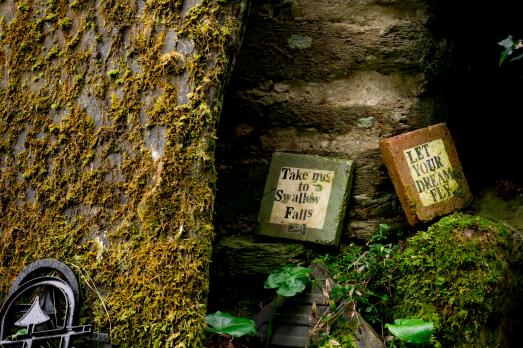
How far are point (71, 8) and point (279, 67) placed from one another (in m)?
0.97

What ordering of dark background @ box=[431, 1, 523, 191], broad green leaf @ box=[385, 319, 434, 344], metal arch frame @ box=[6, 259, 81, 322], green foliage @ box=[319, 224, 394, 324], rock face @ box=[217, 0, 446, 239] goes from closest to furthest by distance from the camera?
1. broad green leaf @ box=[385, 319, 434, 344]
2. metal arch frame @ box=[6, 259, 81, 322]
3. green foliage @ box=[319, 224, 394, 324]
4. rock face @ box=[217, 0, 446, 239]
5. dark background @ box=[431, 1, 523, 191]

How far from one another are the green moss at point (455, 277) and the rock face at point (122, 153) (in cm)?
77

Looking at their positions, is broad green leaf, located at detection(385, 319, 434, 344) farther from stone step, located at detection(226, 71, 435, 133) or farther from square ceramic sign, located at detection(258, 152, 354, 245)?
stone step, located at detection(226, 71, 435, 133)

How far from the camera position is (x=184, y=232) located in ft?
5.97

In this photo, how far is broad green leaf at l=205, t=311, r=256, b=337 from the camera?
180 centimetres

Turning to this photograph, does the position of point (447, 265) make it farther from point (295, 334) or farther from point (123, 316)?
point (123, 316)

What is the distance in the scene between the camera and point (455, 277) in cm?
188

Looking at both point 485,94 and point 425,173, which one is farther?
point 485,94

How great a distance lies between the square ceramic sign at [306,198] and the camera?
7.50 feet

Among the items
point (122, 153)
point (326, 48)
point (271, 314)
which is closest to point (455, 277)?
point (271, 314)

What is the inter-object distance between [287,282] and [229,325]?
10.8 inches

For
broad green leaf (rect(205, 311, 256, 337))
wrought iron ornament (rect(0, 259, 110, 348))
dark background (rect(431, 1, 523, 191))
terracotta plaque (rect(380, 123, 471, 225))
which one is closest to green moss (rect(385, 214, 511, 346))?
terracotta plaque (rect(380, 123, 471, 225))

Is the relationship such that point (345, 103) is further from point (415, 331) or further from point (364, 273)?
point (415, 331)

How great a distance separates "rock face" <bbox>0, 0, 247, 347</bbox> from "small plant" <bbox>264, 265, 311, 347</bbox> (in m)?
0.32
